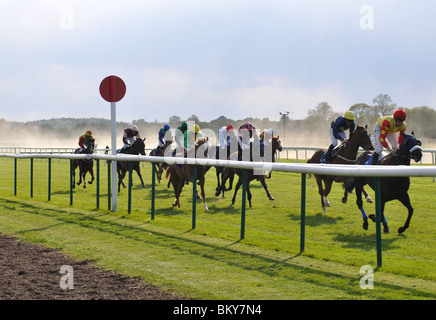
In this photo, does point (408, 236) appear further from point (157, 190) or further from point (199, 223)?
point (157, 190)

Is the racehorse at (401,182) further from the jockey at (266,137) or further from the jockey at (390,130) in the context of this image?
the jockey at (266,137)

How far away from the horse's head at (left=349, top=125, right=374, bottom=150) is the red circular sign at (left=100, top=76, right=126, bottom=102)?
4460 millimetres

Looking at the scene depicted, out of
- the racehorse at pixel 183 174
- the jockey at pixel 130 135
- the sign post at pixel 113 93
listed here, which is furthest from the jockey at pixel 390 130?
the jockey at pixel 130 135

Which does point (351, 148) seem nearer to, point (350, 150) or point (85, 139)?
point (350, 150)

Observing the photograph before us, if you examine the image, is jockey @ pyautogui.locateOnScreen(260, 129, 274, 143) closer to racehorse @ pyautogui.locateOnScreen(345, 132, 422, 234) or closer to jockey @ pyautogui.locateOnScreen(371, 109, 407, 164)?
jockey @ pyautogui.locateOnScreen(371, 109, 407, 164)

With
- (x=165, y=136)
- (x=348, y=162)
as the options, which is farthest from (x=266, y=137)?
(x=348, y=162)

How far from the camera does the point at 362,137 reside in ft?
31.0

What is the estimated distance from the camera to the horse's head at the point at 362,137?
9.38 m

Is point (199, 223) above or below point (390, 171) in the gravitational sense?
below

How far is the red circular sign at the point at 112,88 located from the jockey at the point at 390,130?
4813mm

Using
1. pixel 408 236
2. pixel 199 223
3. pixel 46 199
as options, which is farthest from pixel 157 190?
pixel 408 236

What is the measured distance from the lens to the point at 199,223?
846cm
